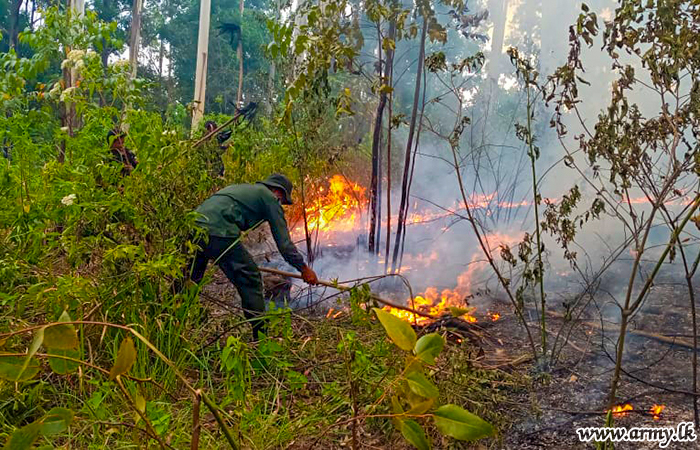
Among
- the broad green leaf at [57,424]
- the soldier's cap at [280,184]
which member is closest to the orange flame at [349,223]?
the soldier's cap at [280,184]

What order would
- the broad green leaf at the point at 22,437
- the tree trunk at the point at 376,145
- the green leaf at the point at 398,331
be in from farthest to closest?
the tree trunk at the point at 376,145 < the green leaf at the point at 398,331 < the broad green leaf at the point at 22,437

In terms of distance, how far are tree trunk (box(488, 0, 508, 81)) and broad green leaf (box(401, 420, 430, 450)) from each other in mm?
10588

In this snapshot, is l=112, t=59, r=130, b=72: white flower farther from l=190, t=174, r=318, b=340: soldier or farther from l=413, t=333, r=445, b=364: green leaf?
l=413, t=333, r=445, b=364: green leaf

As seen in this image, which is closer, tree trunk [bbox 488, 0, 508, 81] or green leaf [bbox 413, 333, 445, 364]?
green leaf [bbox 413, 333, 445, 364]

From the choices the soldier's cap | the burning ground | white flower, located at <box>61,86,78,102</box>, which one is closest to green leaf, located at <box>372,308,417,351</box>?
the burning ground

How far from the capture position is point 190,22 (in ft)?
89.0

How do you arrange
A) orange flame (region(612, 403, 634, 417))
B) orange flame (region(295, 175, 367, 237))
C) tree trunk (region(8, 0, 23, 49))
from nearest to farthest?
orange flame (region(612, 403, 634, 417))
orange flame (region(295, 175, 367, 237))
tree trunk (region(8, 0, 23, 49))

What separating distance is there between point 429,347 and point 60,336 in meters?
0.70

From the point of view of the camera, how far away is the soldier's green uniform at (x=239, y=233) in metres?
4.37

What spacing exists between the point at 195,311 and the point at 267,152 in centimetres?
426

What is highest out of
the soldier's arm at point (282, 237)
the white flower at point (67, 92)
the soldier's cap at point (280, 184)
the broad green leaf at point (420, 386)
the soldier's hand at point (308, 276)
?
the white flower at point (67, 92)

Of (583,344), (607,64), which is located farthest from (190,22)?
(583,344)

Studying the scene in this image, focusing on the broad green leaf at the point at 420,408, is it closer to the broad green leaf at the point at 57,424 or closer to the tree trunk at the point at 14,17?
the broad green leaf at the point at 57,424

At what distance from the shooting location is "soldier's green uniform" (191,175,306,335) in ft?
14.3
